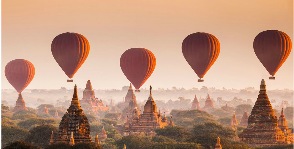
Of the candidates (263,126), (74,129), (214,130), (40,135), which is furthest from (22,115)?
(74,129)

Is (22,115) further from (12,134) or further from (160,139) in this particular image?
(160,139)

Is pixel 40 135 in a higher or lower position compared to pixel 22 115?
lower

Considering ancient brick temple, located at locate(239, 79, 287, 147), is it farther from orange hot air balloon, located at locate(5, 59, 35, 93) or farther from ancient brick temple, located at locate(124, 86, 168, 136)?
orange hot air balloon, located at locate(5, 59, 35, 93)

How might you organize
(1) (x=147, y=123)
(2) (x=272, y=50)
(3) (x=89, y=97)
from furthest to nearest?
(3) (x=89, y=97)
(1) (x=147, y=123)
(2) (x=272, y=50)

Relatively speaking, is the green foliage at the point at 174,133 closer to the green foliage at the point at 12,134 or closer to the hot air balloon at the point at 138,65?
the hot air balloon at the point at 138,65

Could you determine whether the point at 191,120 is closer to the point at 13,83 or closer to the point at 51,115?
the point at 13,83

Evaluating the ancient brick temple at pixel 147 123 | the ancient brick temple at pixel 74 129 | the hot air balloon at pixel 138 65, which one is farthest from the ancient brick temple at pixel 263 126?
the ancient brick temple at pixel 147 123

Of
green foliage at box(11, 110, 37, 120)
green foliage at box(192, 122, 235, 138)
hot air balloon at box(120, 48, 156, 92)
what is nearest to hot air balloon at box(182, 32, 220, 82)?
hot air balloon at box(120, 48, 156, 92)

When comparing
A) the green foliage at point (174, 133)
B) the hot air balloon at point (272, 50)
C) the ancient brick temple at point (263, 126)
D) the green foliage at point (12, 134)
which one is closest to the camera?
the ancient brick temple at point (263, 126)
